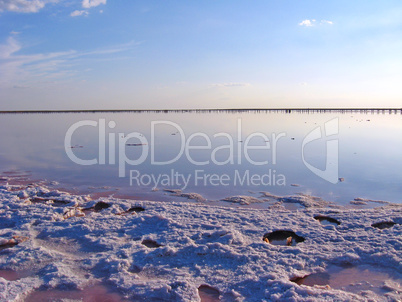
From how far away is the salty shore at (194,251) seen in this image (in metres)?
4.77

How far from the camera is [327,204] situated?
9.21 meters

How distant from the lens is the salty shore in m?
4.77

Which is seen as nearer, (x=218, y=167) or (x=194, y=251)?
(x=194, y=251)

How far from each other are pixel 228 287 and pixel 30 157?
1547cm

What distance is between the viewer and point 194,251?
5961mm
